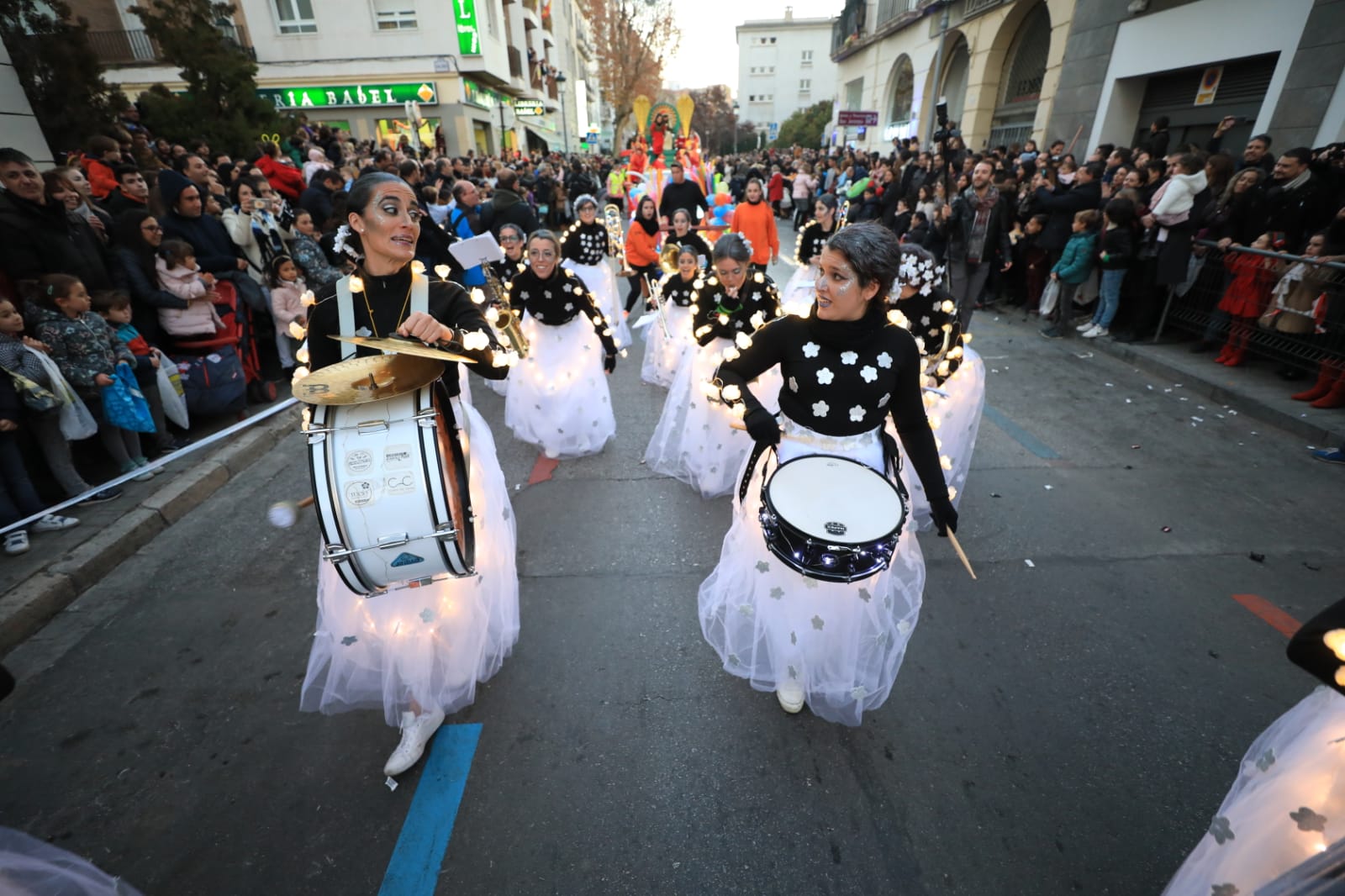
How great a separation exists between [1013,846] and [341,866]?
2.48 m

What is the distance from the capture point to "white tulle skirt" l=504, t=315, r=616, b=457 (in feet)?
17.1

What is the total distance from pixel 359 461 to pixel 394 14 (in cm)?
3048

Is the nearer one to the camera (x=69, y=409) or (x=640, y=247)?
(x=69, y=409)

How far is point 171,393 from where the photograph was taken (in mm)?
4941

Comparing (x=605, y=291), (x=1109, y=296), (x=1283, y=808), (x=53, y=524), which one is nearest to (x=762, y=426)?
(x=1283, y=808)

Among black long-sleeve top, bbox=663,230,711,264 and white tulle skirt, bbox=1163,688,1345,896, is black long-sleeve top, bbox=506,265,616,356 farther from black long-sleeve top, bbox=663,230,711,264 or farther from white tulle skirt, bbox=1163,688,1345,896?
white tulle skirt, bbox=1163,688,1345,896

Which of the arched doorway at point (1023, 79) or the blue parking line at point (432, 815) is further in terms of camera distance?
the arched doorway at point (1023, 79)

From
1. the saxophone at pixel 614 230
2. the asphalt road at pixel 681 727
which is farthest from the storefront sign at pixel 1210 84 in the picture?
the saxophone at pixel 614 230

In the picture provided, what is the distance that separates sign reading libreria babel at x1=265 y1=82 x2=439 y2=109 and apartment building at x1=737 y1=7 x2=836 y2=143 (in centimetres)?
5595

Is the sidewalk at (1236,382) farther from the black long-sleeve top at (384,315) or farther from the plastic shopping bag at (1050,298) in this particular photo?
the black long-sleeve top at (384,315)

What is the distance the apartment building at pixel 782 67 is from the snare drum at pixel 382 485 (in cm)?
8004

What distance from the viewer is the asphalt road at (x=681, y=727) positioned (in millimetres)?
2203

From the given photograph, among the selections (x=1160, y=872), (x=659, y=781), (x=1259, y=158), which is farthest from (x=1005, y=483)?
(x=1259, y=158)

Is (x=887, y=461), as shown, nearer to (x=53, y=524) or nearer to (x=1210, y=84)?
(x=53, y=524)
